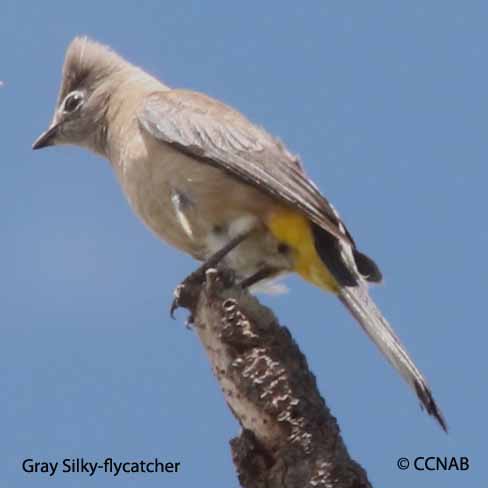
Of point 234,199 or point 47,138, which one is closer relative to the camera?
point 234,199

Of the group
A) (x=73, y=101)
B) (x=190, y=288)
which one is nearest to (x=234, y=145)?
(x=190, y=288)

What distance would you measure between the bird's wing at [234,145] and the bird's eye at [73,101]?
93 centimetres

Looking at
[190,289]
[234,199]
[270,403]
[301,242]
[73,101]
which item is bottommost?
[270,403]

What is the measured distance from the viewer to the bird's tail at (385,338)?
22.3ft

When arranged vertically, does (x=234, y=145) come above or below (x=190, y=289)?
above

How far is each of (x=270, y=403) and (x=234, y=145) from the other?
3011mm

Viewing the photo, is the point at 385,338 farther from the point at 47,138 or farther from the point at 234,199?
the point at 47,138

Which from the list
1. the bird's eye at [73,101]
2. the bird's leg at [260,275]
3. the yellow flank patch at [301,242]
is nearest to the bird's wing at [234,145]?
the yellow flank patch at [301,242]

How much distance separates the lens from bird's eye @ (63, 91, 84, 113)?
10.0 m

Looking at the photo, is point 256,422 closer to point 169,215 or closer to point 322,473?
point 322,473

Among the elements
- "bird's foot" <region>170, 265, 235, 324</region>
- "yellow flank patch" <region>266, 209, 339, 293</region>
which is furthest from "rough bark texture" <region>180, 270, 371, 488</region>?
"yellow flank patch" <region>266, 209, 339, 293</region>

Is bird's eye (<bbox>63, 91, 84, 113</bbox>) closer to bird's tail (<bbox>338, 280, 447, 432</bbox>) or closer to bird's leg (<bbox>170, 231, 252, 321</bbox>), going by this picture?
bird's leg (<bbox>170, 231, 252, 321</bbox>)

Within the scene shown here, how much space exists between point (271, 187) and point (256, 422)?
2.36 m

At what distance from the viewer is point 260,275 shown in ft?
27.1
